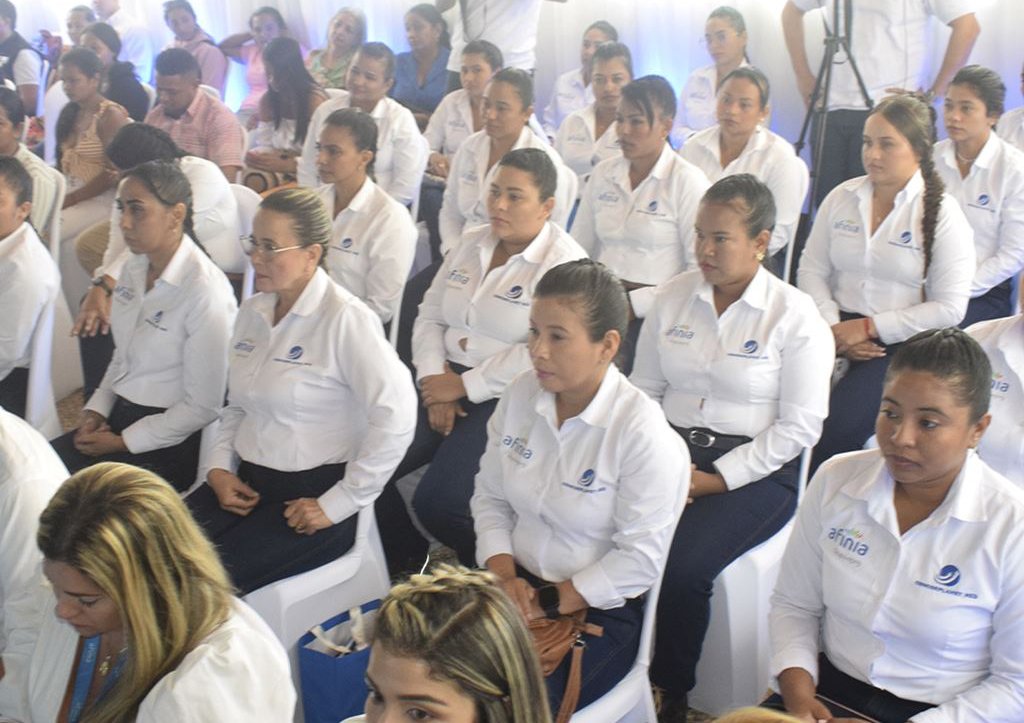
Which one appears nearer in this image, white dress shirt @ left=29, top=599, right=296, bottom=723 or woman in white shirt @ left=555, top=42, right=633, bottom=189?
white dress shirt @ left=29, top=599, right=296, bottom=723

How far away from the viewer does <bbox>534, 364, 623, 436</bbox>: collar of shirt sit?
85.8 inches

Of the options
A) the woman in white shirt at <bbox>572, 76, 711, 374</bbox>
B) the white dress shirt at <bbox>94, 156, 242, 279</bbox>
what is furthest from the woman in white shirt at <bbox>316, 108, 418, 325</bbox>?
the woman in white shirt at <bbox>572, 76, 711, 374</bbox>

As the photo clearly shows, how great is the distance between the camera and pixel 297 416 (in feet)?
8.54

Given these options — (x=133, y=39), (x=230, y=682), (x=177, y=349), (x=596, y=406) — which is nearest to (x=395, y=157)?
(x=177, y=349)

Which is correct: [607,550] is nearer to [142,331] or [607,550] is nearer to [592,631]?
Answer: [592,631]

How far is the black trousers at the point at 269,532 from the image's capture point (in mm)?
2445

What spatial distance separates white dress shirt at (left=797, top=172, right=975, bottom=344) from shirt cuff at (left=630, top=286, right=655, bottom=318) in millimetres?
453

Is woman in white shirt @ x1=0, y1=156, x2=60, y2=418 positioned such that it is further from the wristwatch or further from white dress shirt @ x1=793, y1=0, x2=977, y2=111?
white dress shirt @ x1=793, y1=0, x2=977, y2=111

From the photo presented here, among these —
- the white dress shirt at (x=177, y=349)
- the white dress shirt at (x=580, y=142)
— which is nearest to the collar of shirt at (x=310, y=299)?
the white dress shirt at (x=177, y=349)

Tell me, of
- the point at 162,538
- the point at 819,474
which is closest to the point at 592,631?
the point at 819,474

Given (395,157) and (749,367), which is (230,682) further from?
(395,157)

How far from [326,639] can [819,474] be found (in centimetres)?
101

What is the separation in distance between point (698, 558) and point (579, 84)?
14.7 ft

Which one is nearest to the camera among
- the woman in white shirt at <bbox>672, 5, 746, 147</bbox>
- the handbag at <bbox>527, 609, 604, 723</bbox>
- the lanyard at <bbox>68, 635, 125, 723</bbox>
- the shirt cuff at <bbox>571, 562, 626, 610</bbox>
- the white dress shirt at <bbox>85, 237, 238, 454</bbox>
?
the lanyard at <bbox>68, 635, 125, 723</bbox>
